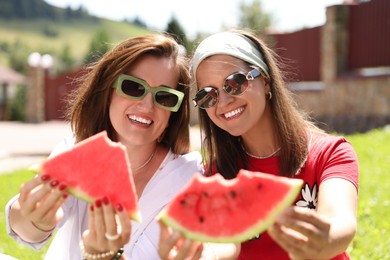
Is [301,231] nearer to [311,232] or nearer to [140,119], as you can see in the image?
[311,232]

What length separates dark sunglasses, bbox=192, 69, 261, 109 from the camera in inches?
108

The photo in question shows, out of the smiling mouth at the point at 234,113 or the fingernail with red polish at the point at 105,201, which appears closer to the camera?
the fingernail with red polish at the point at 105,201

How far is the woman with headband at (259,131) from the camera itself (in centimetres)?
275

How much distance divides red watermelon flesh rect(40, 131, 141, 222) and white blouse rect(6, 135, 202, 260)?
0.90 metres

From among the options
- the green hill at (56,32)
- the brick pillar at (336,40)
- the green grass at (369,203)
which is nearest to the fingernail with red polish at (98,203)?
the green grass at (369,203)

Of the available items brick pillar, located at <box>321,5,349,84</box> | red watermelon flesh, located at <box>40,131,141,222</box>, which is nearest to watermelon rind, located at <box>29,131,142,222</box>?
red watermelon flesh, located at <box>40,131,141,222</box>

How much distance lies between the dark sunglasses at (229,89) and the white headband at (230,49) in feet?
0.29

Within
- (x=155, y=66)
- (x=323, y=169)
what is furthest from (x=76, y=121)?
(x=323, y=169)

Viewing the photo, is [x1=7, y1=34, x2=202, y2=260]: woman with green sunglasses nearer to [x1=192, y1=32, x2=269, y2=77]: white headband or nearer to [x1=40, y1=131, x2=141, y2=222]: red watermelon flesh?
[x1=192, y1=32, x2=269, y2=77]: white headband

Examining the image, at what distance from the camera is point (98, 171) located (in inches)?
83.8

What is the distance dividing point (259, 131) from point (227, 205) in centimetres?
108

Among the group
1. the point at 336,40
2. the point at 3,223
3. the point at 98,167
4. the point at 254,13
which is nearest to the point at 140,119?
the point at 98,167

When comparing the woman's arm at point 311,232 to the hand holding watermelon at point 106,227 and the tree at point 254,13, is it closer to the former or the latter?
the hand holding watermelon at point 106,227

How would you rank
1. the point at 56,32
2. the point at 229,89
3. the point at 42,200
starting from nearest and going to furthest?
the point at 42,200
the point at 229,89
the point at 56,32
